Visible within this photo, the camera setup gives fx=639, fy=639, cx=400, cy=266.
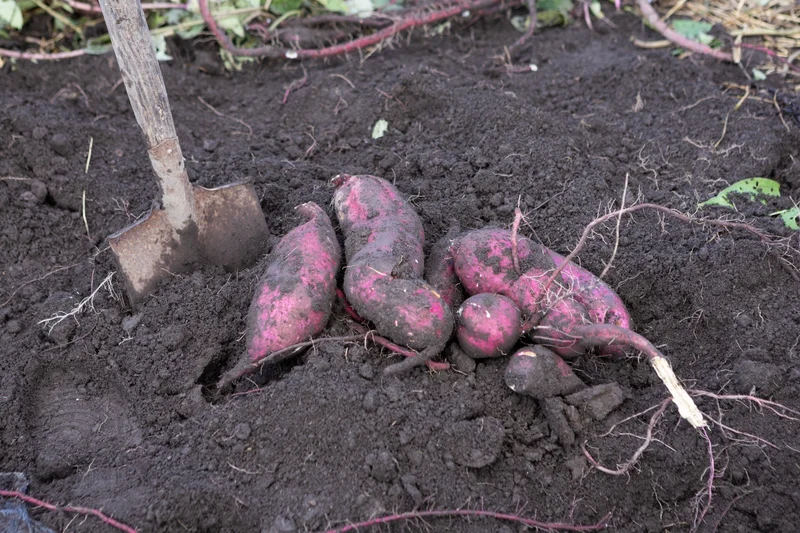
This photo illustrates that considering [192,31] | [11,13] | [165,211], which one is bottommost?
[165,211]

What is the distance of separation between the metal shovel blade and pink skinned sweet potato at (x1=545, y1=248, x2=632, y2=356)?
1152mm

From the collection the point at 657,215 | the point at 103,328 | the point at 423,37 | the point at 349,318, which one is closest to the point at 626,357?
the point at 657,215

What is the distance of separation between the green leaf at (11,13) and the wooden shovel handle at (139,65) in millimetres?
2082

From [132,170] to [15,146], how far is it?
0.50 metres

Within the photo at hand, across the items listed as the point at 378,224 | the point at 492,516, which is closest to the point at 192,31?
the point at 378,224

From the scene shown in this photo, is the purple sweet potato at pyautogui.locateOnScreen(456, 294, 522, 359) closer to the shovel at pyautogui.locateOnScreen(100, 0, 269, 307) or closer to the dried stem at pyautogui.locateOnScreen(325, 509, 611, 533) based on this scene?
the dried stem at pyautogui.locateOnScreen(325, 509, 611, 533)

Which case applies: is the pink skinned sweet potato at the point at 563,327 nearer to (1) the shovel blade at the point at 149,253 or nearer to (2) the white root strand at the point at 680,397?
(2) the white root strand at the point at 680,397

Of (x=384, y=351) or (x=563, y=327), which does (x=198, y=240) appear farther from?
(x=563, y=327)

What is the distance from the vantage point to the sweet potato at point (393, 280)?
1970 millimetres

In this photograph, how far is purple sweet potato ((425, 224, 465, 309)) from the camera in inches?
87.0

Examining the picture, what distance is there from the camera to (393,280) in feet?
6.59

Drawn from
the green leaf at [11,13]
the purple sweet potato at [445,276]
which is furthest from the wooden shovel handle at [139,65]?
the green leaf at [11,13]

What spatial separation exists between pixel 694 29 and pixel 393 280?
2.93 metres

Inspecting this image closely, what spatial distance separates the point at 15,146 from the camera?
9.27 feet
